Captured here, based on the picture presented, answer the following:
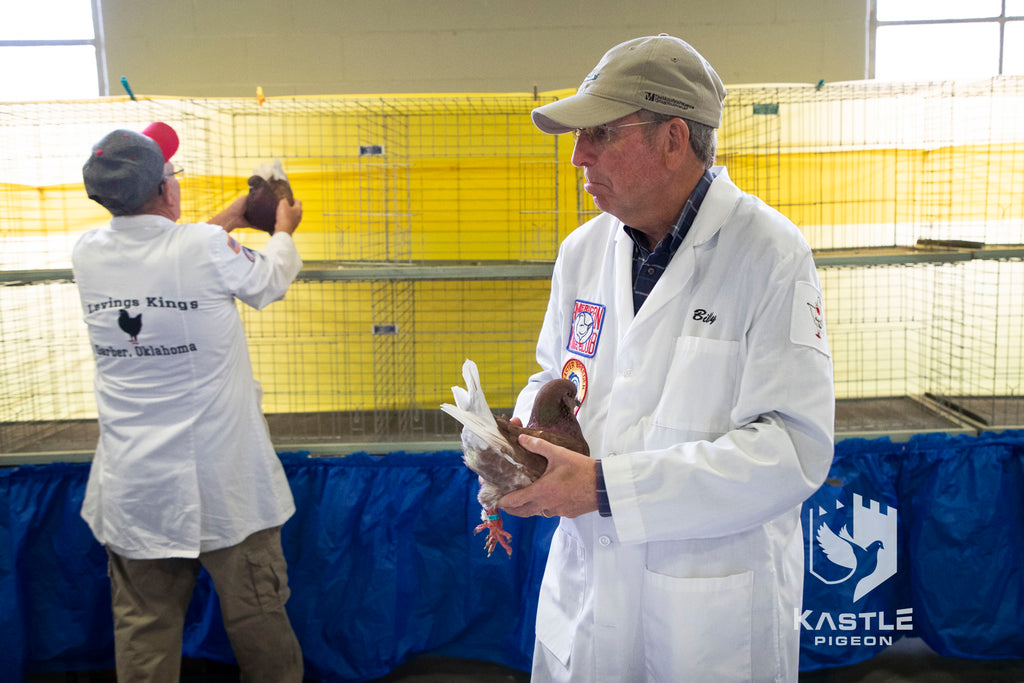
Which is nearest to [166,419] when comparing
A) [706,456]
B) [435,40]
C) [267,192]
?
[267,192]

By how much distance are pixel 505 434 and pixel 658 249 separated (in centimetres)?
46

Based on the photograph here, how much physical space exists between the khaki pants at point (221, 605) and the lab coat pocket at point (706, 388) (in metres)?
1.71

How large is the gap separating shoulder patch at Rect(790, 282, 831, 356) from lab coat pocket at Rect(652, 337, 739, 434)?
0.11 metres

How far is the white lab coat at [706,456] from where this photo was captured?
1.17 m

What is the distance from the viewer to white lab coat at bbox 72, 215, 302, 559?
2.24m

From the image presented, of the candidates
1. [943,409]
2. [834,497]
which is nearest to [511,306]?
[834,497]

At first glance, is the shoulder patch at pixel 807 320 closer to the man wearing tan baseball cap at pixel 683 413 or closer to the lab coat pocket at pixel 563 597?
the man wearing tan baseball cap at pixel 683 413

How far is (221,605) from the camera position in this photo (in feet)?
7.82

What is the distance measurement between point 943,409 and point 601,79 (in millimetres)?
2673

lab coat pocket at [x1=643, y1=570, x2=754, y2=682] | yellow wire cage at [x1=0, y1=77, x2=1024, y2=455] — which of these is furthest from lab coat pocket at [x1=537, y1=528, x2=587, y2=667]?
yellow wire cage at [x1=0, y1=77, x2=1024, y2=455]

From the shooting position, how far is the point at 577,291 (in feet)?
5.20

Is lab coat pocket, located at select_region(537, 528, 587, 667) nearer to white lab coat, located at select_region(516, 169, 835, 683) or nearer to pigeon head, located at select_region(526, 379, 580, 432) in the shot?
white lab coat, located at select_region(516, 169, 835, 683)

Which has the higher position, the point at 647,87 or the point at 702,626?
the point at 647,87

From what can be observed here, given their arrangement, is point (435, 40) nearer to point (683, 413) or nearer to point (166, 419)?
point (166, 419)
